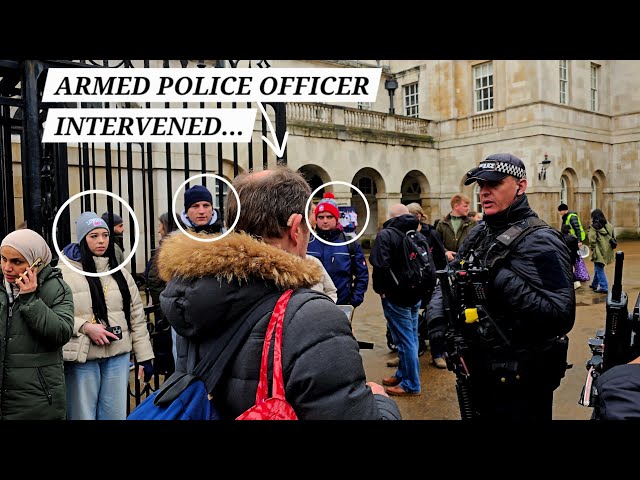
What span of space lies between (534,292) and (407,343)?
7.45 ft

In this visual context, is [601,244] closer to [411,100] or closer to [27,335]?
[27,335]

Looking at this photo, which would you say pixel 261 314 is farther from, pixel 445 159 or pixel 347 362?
pixel 445 159

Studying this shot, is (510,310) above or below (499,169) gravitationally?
below

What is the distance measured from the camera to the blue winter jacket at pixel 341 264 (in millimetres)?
5152

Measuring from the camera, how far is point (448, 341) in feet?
9.71

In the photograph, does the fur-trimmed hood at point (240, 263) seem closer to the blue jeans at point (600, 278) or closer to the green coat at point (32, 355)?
the green coat at point (32, 355)

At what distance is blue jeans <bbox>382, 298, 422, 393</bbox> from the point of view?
4.82 m

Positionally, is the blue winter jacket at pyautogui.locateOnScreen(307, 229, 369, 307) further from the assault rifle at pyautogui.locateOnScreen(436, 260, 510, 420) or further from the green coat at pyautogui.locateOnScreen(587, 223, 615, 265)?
the green coat at pyautogui.locateOnScreen(587, 223, 615, 265)

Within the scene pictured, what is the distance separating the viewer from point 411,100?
71.1ft

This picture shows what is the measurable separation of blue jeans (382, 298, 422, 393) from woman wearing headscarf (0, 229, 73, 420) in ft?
9.57

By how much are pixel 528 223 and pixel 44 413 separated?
2.86 meters

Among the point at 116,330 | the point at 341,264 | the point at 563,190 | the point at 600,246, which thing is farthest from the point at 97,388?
the point at 563,190

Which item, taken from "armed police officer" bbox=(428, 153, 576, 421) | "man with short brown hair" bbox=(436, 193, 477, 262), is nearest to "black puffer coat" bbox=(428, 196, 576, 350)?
"armed police officer" bbox=(428, 153, 576, 421)
